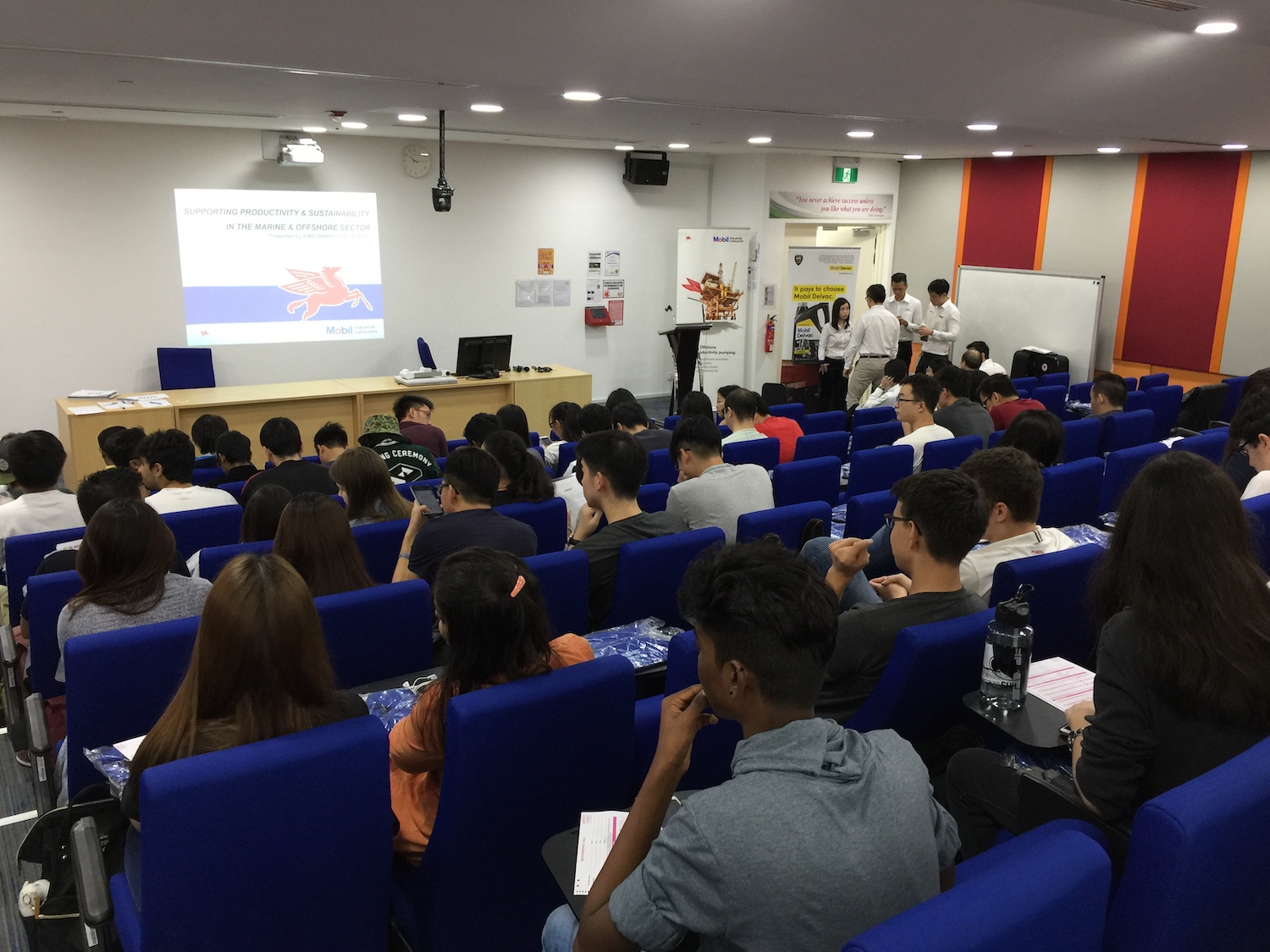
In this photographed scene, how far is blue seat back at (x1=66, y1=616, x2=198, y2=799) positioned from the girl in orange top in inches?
32.4

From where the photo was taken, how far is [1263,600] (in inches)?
80.9

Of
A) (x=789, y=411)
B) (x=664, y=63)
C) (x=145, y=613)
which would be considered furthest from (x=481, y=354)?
(x=145, y=613)

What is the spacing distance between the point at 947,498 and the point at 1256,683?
2.88ft

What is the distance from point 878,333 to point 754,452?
203 inches

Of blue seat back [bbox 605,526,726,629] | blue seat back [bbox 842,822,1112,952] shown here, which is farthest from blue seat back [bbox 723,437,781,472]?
blue seat back [bbox 842,822,1112,952]

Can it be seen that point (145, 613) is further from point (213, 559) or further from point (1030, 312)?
point (1030, 312)

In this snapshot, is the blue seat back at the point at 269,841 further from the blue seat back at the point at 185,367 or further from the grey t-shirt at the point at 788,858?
the blue seat back at the point at 185,367

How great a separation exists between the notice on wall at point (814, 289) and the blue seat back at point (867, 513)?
8.02 metres

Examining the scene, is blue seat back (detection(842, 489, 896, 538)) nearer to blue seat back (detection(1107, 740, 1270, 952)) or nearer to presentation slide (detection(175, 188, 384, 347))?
blue seat back (detection(1107, 740, 1270, 952))

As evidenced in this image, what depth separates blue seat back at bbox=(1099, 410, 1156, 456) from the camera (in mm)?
6379

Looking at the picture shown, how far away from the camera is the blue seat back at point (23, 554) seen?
155 inches

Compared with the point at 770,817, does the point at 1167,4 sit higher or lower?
higher

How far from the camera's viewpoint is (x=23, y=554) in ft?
13.0

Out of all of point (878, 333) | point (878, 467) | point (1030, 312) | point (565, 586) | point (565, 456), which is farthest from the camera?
point (1030, 312)
